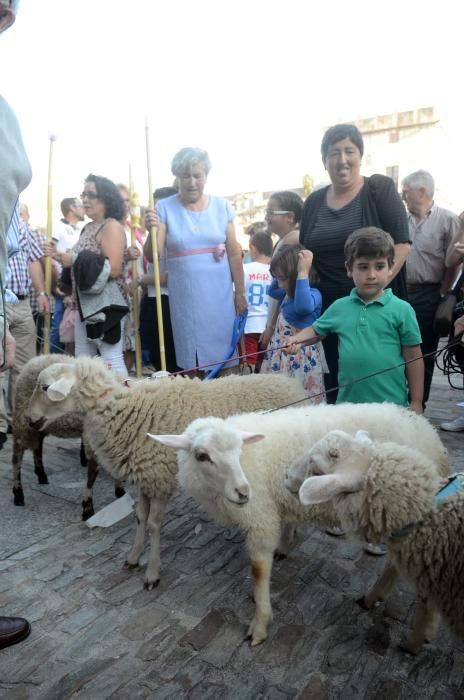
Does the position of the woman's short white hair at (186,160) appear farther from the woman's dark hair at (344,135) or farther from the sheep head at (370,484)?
the sheep head at (370,484)

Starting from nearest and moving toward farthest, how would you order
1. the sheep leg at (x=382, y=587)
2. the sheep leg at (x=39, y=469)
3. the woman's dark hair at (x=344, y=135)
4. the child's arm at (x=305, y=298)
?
the sheep leg at (x=382, y=587)
the woman's dark hair at (x=344, y=135)
the child's arm at (x=305, y=298)
the sheep leg at (x=39, y=469)

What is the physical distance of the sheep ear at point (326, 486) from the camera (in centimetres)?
155

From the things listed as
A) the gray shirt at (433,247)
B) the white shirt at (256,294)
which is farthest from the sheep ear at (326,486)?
the white shirt at (256,294)

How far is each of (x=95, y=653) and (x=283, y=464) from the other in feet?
3.74

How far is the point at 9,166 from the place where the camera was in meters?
1.49

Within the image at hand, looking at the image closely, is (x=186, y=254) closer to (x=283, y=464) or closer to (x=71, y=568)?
(x=283, y=464)

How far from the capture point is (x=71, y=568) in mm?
2637

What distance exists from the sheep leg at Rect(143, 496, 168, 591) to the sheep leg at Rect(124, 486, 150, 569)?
0.20ft

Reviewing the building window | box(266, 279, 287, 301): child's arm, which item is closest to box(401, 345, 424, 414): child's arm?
box(266, 279, 287, 301): child's arm

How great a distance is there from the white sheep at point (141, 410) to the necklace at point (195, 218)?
133 cm

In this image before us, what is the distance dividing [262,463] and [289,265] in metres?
1.67

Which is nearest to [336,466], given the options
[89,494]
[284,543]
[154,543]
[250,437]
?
[250,437]

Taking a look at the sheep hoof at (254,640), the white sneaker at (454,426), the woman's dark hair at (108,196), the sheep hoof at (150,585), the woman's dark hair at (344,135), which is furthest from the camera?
the white sneaker at (454,426)

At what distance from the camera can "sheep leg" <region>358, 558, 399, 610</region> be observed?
85.2 inches
